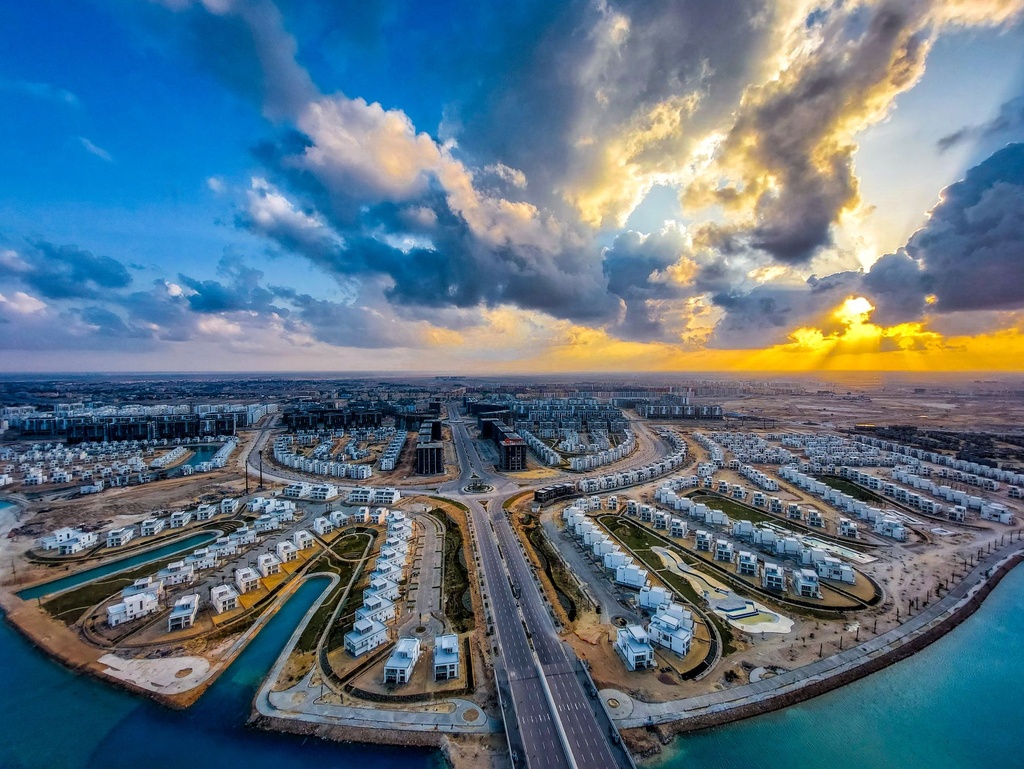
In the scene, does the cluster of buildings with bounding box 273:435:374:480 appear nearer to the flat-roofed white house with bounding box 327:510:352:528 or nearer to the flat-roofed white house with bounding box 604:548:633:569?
the flat-roofed white house with bounding box 327:510:352:528

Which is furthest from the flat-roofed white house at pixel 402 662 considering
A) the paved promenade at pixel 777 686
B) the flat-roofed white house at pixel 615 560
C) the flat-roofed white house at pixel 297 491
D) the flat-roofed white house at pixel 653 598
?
the flat-roofed white house at pixel 297 491

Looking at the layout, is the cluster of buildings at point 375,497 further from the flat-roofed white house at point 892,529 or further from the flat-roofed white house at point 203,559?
the flat-roofed white house at point 892,529

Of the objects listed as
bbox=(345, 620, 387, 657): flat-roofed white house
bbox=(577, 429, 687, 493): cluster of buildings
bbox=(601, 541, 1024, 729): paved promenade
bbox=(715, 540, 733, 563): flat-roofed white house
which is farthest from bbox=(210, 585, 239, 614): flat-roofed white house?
bbox=(715, 540, 733, 563): flat-roofed white house

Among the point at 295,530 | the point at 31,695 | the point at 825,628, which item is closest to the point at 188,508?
the point at 295,530

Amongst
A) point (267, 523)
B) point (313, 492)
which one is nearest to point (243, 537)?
point (267, 523)

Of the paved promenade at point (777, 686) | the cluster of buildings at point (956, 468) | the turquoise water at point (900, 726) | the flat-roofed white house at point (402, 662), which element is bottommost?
the turquoise water at point (900, 726)

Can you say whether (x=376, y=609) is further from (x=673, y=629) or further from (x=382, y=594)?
(x=673, y=629)
